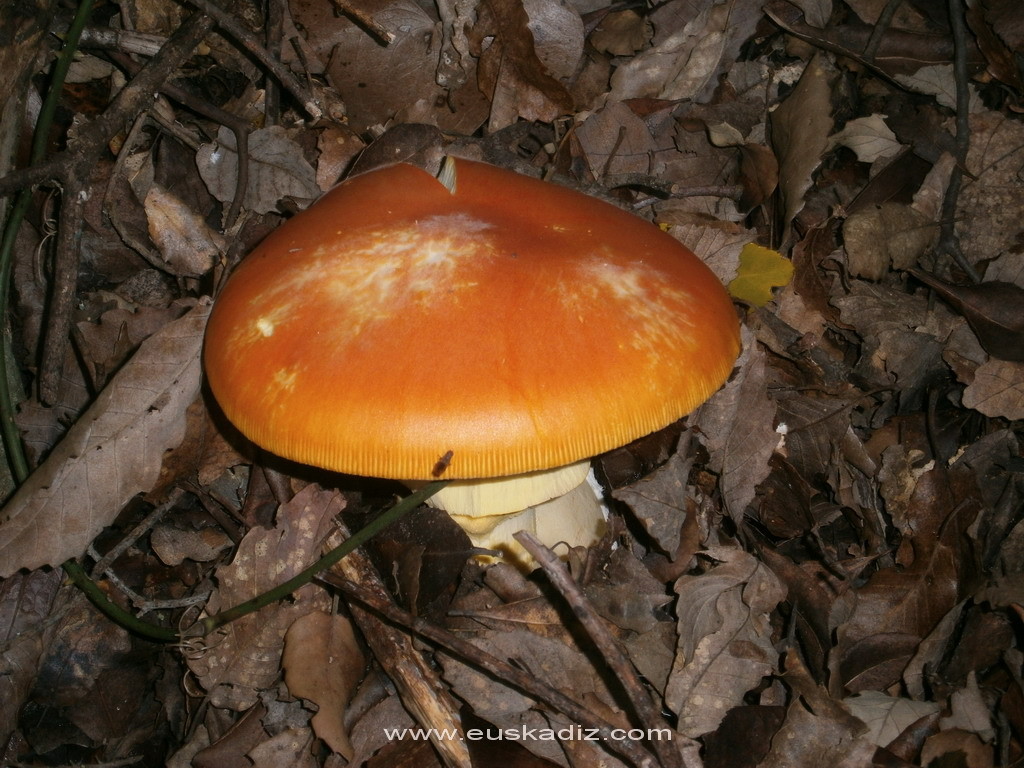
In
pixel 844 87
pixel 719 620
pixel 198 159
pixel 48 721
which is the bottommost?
pixel 48 721

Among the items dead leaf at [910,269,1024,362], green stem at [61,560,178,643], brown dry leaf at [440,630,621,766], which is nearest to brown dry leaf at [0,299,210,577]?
green stem at [61,560,178,643]

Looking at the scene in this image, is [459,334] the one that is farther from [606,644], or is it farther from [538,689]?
[538,689]

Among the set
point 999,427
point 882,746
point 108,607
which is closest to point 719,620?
point 882,746

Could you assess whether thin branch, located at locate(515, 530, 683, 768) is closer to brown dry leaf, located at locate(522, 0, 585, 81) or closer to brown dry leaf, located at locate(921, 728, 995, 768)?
brown dry leaf, located at locate(921, 728, 995, 768)

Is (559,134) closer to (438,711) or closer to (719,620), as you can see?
(719,620)

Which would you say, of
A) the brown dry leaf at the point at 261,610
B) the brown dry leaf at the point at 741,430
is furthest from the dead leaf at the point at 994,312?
the brown dry leaf at the point at 261,610

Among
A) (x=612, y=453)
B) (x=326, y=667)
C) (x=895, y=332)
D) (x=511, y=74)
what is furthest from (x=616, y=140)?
(x=326, y=667)
